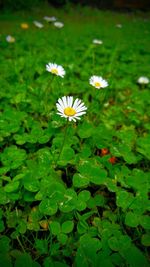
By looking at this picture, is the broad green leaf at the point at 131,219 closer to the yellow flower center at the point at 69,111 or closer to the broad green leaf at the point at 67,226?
the broad green leaf at the point at 67,226

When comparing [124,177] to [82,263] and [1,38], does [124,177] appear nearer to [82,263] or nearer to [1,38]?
[82,263]

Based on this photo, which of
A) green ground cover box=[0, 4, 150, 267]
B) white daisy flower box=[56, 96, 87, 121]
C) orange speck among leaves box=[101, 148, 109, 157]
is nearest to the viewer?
green ground cover box=[0, 4, 150, 267]

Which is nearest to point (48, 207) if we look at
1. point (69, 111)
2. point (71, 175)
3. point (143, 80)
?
point (71, 175)

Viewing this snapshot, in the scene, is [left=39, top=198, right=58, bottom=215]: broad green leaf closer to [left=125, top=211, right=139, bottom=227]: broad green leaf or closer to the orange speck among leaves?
[left=125, top=211, right=139, bottom=227]: broad green leaf

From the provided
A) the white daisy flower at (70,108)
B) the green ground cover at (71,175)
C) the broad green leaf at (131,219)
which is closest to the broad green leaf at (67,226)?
the green ground cover at (71,175)

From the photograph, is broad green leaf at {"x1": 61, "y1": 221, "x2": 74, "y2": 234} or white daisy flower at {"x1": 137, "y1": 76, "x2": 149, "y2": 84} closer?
broad green leaf at {"x1": 61, "y1": 221, "x2": 74, "y2": 234}

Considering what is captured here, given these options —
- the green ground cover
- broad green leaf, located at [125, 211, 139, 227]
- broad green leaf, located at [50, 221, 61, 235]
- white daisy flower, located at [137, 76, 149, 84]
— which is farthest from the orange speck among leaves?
white daisy flower, located at [137, 76, 149, 84]

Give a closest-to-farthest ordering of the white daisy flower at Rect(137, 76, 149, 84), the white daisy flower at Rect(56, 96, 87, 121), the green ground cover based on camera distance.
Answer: the green ground cover, the white daisy flower at Rect(56, 96, 87, 121), the white daisy flower at Rect(137, 76, 149, 84)

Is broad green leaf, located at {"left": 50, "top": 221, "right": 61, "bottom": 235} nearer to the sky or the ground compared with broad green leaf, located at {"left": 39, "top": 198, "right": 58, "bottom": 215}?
nearer to the ground

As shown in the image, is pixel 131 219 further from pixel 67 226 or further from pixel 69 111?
pixel 69 111
